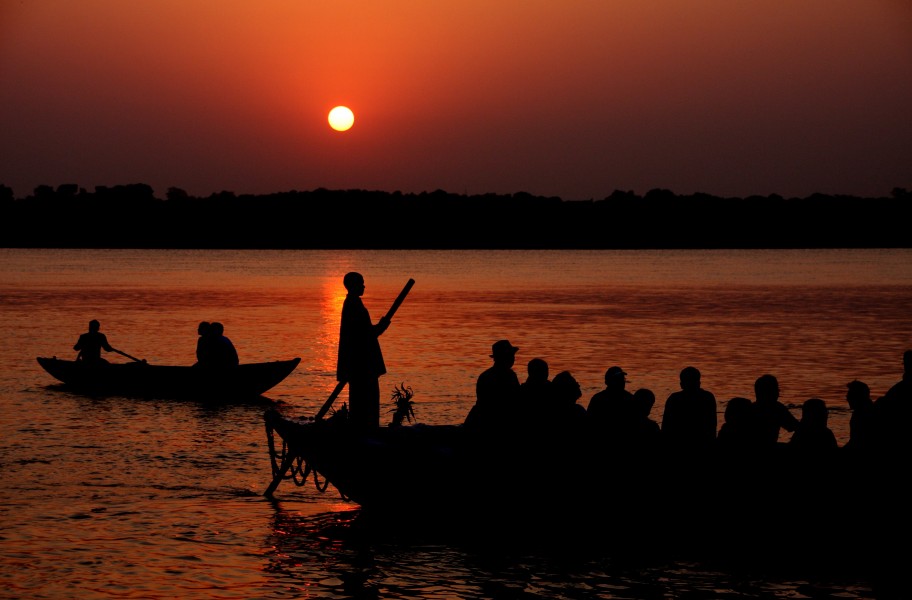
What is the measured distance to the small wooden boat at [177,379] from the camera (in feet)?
91.7

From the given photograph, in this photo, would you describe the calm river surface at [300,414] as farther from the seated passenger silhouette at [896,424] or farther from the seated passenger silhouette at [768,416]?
the seated passenger silhouette at [896,424]

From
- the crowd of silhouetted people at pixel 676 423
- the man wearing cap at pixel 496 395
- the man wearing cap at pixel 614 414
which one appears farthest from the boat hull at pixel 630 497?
the man wearing cap at pixel 496 395

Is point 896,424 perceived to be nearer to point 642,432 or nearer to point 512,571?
point 642,432

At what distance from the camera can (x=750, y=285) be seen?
118 m

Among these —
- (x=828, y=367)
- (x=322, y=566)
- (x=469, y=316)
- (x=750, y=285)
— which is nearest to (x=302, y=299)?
(x=469, y=316)

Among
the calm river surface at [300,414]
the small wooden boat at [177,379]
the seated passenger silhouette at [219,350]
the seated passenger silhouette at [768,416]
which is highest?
the seated passenger silhouette at [768,416]

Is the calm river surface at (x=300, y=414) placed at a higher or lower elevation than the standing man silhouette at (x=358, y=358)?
lower

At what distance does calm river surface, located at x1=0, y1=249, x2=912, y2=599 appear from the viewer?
13281 mm

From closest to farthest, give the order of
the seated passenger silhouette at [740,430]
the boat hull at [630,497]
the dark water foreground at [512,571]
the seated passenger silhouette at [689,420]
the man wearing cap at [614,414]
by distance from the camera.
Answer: the dark water foreground at [512,571]
the boat hull at [630,497]
the seated passenger silhouette at [740,430]
the seated passenger silhouette at [689,420]
the man wearing cap at [614,414]

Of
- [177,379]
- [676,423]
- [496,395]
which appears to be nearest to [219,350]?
[177,379]

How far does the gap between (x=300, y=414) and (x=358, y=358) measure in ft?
37.9

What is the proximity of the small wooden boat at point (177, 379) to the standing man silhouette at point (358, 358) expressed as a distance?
484 inches

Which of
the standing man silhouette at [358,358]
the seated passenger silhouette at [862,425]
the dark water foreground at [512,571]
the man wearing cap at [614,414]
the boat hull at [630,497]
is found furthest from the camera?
the standing man silhouette at [358,358]

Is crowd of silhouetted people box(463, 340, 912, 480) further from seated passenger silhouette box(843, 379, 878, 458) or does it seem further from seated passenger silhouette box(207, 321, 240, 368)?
seated passenger silhouette box(207, 321, 240, 368)
